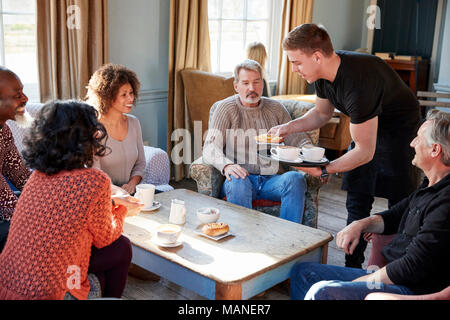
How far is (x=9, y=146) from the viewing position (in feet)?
7.02

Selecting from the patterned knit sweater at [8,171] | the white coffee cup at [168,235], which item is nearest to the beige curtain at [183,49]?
the patterned knit sweater at [8,171]

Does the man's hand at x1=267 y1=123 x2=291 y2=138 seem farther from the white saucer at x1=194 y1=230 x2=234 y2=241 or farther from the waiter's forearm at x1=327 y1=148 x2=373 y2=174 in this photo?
the white saucer at x1=194 y1=230 x2=234 y2=241

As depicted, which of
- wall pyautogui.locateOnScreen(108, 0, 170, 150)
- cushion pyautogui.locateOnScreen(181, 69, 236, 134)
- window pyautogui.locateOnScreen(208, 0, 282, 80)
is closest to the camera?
wall pyautogui.locateOnScreen(108, 0, 170, 150)

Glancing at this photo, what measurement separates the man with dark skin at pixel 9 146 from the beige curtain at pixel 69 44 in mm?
1145

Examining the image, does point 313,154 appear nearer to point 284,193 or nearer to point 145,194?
point 284,193

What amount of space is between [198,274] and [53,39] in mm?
2022

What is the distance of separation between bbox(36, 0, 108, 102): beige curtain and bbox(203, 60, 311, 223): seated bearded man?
101 centimetres

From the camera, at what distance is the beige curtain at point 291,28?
4.95 metres

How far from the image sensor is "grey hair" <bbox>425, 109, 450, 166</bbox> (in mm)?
1591

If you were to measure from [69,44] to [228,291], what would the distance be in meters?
2.17

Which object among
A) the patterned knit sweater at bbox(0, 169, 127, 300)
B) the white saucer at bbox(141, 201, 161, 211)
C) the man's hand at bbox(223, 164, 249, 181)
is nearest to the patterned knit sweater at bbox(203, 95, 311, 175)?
the man's hand at bbox(223, 164, 249, 181)

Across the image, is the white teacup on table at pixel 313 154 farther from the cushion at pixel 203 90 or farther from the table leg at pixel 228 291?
the cushion at pixel 203 90

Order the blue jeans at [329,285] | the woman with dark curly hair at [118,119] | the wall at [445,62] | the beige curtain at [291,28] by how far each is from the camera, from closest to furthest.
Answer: the blue jeans at [329,285] < the woman with dark curly hair at [118,119] < the beige curtain at [291,28] < the wall at [445,62]
